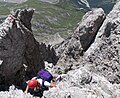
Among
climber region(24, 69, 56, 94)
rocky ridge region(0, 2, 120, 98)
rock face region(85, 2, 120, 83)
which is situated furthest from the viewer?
rock face region(85, 2, 120, 83)

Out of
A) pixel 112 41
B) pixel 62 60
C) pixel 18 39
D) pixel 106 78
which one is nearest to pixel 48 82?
pixel 106 78

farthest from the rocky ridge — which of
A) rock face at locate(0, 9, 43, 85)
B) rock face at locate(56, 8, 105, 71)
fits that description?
rock face at locate(0, 9, 43, 85)

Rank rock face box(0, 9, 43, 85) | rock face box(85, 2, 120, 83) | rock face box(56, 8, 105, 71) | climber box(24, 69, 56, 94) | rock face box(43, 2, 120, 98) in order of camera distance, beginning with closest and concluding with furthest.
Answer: rock face box(43, 2, 120, 98), climber box(24, 69, 56, 94), rock face box(85, 2, 120, 83), rock face box(0, 9, 43, 85), rock face box(56, 8, 105, 71)

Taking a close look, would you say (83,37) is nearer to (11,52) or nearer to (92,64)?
(92,64)

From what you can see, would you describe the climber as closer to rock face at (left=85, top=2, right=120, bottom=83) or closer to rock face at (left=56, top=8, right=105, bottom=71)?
rock face at (left=85, top=2, right=120, bottom=83)

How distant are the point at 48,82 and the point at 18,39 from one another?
467 inches

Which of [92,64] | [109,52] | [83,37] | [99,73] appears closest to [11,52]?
[92,64]

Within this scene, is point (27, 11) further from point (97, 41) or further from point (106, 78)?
point (106, 78)

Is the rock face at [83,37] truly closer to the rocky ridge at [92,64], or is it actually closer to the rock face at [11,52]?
the rocky ridge at [92,64]

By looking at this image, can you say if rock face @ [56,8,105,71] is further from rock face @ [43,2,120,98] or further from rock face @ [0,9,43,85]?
rock face @ [0,9,43,85]

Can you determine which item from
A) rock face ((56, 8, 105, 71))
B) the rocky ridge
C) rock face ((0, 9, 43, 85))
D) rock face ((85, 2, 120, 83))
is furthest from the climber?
rock face ((56, 8, 105, 71))

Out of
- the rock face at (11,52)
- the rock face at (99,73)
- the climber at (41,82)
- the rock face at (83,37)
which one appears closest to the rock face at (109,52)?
the rock face at (99,73)

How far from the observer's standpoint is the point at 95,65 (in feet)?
106

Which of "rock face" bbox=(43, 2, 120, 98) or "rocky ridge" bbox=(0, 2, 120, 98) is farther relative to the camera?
"rocky ridge" bbox=(0, 2, 120, 98)
